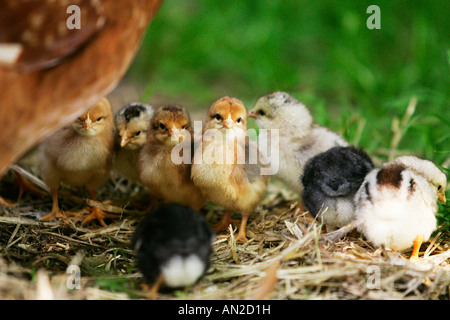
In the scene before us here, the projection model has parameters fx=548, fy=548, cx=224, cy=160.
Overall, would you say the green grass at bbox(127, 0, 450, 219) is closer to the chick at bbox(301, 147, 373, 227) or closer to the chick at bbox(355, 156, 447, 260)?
the chick at bbox(301, 147, 373, 227)

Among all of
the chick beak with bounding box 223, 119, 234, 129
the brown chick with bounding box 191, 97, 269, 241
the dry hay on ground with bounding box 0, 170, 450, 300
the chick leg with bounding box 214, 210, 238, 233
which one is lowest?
the dry hay on ground with bounding box 0, 170, 450, 300

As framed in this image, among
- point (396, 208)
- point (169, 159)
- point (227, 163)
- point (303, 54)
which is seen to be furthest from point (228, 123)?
point (303, 54)

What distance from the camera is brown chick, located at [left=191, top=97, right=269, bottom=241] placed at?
3.13 metres

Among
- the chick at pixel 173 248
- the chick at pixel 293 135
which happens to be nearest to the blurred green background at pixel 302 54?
the chick at pixel 293 135

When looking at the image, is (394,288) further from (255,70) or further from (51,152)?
(255,70)

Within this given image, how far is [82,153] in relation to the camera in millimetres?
3391

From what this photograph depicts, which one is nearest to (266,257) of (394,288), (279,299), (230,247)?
(230,247)

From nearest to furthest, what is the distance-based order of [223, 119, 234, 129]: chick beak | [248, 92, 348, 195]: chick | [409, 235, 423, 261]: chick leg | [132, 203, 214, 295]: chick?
[132, 203, 214, 295]: chick
[409, 235, 423, 261]: chick leg
[223, 119, 234, 129]: chick beak
[248, 92, 348, 195]: chick

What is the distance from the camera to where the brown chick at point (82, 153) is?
3377mm

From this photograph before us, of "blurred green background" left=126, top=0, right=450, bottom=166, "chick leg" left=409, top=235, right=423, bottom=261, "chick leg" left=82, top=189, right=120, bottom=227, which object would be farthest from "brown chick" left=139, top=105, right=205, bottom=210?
"blurred green background" left=126, top=0, right=450, bottom=166

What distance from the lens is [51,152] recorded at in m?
3.43

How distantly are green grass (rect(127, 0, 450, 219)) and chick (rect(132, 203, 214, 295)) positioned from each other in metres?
2.65

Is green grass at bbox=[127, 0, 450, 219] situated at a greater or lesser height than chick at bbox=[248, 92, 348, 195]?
greater

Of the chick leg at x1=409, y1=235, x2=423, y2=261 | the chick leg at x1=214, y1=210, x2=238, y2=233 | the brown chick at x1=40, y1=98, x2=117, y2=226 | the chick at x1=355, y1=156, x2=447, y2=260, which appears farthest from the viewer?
the chick leg at x1=214, y1=210, x2=238, y2=233
